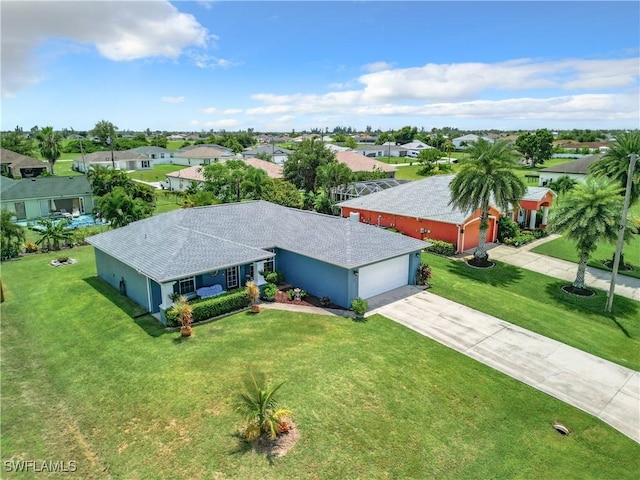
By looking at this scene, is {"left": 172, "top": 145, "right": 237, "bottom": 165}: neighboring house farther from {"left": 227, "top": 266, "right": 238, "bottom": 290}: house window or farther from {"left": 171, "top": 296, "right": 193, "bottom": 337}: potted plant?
{"left": 171, "top": 296, "right": 193, "bottom": 337}: potted plant

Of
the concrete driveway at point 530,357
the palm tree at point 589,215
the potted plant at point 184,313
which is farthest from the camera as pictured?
the palm tree at point 589,215

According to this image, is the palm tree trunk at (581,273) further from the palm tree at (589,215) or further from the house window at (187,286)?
the house window at (187,286)

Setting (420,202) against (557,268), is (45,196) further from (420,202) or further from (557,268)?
(557,268)

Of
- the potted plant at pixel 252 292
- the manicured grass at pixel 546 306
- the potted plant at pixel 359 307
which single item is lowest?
the manicured grass at pixel 546 306

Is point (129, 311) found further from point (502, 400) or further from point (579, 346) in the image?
point (579, 346)

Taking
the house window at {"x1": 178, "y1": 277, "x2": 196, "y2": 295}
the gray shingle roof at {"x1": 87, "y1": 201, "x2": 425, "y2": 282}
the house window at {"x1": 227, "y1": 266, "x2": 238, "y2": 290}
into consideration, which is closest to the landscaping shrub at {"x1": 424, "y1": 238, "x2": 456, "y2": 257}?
the gray shingle roof at {"x1": 87, "y1": 201, "x2": 425, "y2": 282}

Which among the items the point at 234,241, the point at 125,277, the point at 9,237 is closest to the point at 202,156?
the point at 9,237

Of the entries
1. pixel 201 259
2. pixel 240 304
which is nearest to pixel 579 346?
pixel 240 304

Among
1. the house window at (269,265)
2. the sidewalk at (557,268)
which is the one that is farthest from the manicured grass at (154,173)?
the sidewalk at (557,268)
